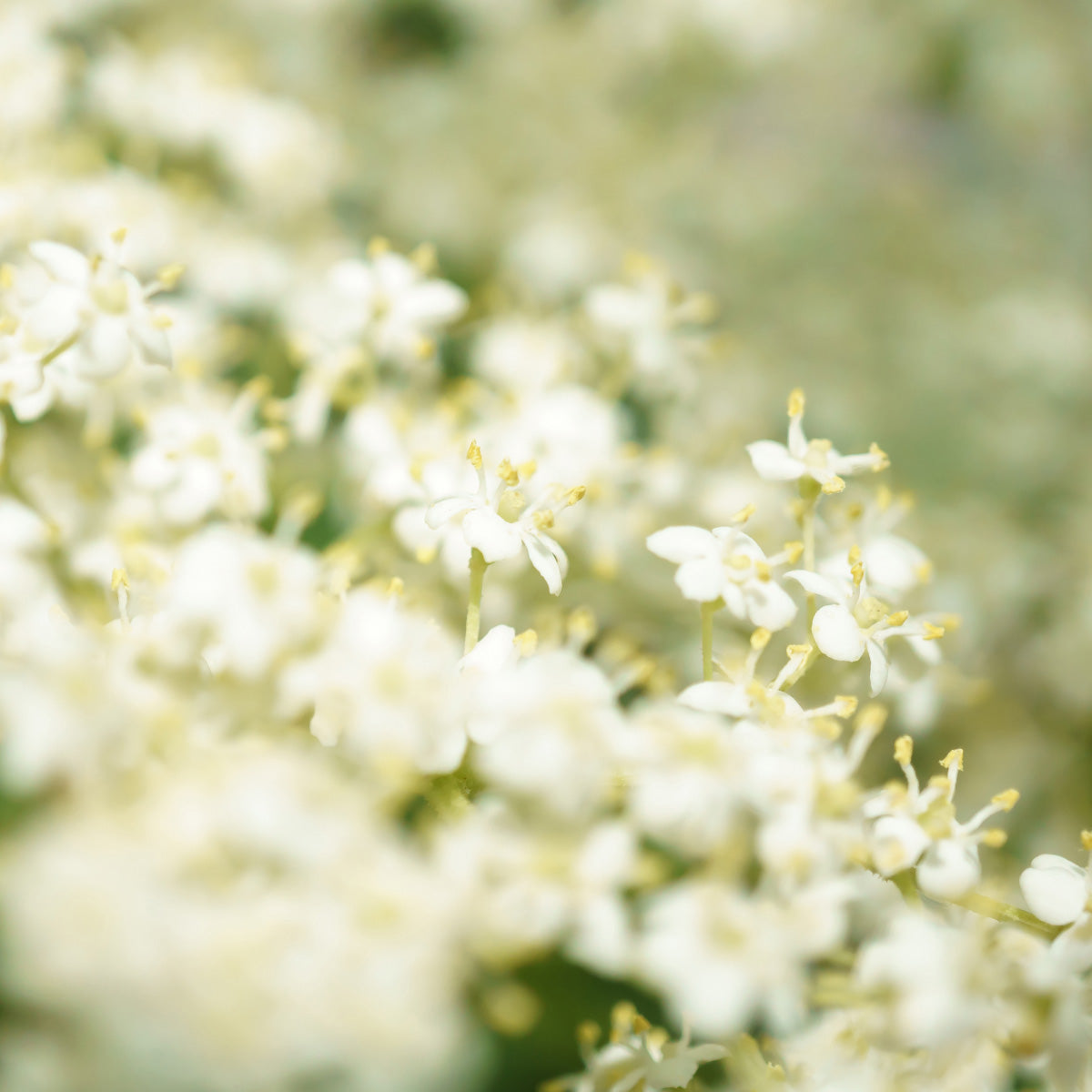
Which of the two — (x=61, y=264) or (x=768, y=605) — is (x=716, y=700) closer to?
(x=768, y=605)

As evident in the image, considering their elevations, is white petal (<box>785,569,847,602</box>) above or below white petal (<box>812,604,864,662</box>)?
above

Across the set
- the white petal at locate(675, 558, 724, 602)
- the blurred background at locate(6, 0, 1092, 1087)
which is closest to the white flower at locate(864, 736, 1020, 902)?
the white petal at locate(675, 558, 724, 602)

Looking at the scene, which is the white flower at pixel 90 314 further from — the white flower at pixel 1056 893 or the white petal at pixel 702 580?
the white flower at pixel 1056 893

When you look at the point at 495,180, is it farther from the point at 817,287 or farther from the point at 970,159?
the point at 970,159

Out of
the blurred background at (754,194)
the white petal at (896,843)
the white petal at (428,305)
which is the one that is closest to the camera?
the white petal at (896,843)

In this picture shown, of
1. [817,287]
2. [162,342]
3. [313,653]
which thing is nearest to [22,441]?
[162,342]

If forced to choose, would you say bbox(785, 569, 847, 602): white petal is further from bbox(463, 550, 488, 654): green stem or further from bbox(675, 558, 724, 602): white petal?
bbox(463, 550, 488, 654): green stem

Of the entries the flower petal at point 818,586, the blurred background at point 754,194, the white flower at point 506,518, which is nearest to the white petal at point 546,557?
the white flower at point 506,518
